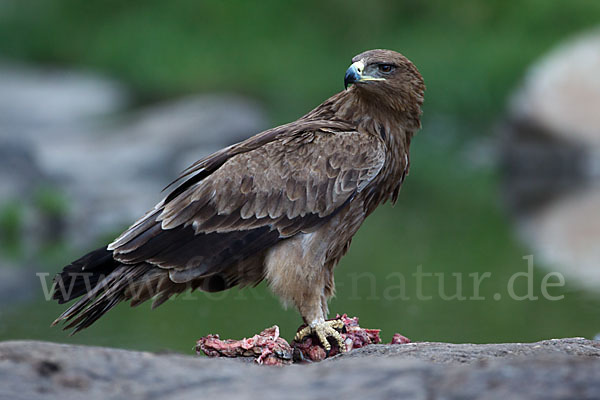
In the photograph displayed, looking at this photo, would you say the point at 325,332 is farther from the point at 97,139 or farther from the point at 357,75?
the point at 97,139

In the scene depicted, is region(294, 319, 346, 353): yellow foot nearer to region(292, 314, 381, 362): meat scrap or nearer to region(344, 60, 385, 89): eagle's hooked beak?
region(292, 314, 381, 362): meat scrap

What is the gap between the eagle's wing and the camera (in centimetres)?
557

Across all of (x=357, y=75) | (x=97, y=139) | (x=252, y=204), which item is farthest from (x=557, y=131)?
(x=252, y=204)

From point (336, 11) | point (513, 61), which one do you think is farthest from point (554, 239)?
point (336, 11)

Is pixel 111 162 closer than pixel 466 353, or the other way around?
pixel 466 353

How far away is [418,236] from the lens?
11.7 meters

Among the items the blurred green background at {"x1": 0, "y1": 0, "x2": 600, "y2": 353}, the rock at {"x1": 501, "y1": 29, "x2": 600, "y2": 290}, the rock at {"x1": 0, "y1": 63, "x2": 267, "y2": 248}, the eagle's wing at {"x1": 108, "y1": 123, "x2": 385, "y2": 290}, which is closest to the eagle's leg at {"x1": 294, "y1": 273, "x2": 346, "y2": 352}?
the eagle's wing at {"x1": 108, "y1": 123, "x2": 385, "y2": 290}

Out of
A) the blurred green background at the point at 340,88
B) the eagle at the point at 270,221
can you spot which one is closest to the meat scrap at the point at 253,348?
the eagle at the point at 270,221

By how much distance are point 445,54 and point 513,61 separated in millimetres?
1494

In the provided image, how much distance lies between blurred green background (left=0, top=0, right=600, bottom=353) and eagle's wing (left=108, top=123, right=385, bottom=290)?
6.12 ft

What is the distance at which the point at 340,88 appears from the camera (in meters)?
19.6

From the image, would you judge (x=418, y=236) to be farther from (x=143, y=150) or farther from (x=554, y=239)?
(x=143, y=150)

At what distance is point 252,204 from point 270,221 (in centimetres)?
16

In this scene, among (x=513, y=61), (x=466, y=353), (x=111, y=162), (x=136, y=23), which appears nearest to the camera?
(x=466, y=353)
